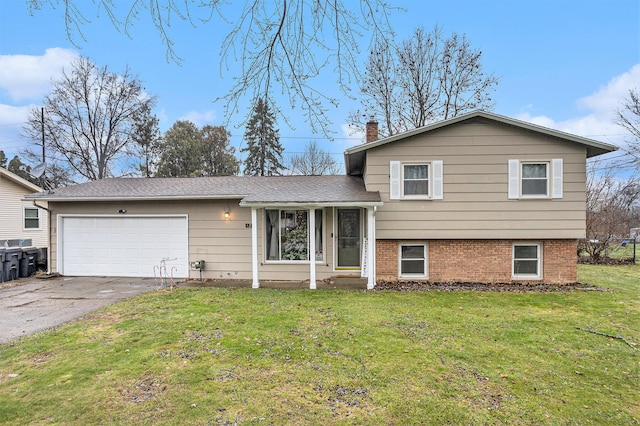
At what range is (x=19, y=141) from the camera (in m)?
20.9

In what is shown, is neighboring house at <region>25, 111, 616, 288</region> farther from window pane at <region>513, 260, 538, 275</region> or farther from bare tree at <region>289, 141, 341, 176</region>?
bare tree at <region>289, 141, 341, 176</region>

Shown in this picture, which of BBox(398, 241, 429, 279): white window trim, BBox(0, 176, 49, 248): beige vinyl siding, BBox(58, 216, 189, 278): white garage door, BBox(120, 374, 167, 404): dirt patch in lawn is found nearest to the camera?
BBox(120, 374, 167, 404): dirt patch in lawn

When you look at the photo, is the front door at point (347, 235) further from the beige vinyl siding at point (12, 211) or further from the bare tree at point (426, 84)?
A: the beige vinyl siding at point (12, 211)

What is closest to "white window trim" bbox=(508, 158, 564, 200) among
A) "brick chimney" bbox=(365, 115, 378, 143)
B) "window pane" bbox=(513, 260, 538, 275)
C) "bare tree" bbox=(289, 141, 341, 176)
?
"window pane" bbox=(513, 260, 538, 275)

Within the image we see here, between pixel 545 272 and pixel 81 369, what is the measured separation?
34.1ft

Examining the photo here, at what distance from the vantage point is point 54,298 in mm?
7535

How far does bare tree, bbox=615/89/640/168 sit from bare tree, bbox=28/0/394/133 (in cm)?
2142

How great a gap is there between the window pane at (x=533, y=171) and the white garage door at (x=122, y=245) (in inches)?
389

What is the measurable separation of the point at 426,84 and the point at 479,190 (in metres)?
10.7

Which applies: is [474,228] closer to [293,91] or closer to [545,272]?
[545,272]

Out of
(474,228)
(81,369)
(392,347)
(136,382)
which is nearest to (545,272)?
(474,228)

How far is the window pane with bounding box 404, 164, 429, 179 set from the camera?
353 inches

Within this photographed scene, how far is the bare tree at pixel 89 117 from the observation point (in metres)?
20.5

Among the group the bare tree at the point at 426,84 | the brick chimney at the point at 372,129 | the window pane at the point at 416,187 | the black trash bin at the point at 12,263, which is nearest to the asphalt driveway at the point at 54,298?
the black trash bin at the point at 12,263
